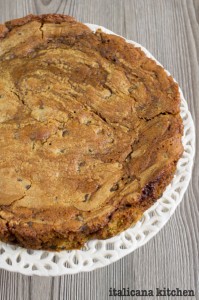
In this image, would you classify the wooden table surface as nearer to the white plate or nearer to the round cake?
the white plate

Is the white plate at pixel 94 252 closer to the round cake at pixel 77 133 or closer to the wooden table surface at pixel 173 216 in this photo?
the round cake at pixel 77 133

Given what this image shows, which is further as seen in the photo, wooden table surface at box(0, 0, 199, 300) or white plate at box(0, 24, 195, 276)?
wooden table surface at box(0, 0, 199, 300)

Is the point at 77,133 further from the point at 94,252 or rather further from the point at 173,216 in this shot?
the point at 173,216

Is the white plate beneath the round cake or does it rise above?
beneath

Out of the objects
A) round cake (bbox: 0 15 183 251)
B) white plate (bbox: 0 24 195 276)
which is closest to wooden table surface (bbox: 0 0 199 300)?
white plate (bbox: 0 24 195 276)

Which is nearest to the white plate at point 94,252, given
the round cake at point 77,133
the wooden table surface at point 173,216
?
the round cake at point 77,133

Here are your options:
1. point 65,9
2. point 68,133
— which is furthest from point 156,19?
point 68,133
